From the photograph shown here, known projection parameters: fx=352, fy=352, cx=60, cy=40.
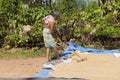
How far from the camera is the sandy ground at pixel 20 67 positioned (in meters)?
7.49

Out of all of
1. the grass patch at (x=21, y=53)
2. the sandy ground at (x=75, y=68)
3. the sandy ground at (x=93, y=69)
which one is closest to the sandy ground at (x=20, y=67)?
the sandy ground at (x=75, y=68)

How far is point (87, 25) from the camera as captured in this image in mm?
10391

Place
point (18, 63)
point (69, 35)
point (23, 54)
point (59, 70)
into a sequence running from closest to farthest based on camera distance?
point (59, 70), point (18, 63), point (23, 54), point (69, 35)

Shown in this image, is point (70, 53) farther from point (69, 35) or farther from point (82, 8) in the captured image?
point (82, 8)

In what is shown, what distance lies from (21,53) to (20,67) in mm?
1886

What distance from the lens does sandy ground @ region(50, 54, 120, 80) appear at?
6.75 m

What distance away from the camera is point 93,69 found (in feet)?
24.1

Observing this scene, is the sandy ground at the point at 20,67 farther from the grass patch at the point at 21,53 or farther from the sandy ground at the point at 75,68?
the grass patch at the point at 21,53

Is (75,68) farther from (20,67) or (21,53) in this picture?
(21,53)

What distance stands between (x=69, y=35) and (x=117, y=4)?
1.73 metres

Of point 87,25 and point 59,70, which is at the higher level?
point 87,25

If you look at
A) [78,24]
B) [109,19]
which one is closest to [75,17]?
[78,24]

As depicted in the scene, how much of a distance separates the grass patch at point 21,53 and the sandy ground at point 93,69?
74.2 inches

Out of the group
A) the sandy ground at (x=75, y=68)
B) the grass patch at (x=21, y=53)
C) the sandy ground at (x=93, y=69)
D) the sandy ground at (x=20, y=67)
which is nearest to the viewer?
the sandy ground at (x=93, y=69)
